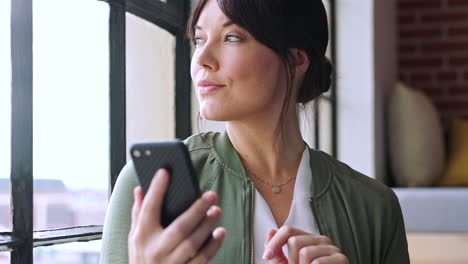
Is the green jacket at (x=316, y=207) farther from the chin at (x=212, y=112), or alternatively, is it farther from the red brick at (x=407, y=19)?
the red brick at (x=407, y=19)

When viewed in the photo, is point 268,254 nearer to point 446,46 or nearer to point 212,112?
point 212,112

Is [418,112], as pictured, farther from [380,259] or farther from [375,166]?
[380,259]

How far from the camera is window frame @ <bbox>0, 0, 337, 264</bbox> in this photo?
101 cm

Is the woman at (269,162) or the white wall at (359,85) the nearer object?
the woman at (269,162)

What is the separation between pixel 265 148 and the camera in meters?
1.11

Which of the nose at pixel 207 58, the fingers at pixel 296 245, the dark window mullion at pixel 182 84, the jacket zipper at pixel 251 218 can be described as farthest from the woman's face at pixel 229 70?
the dark window mullion at pixel 182 84

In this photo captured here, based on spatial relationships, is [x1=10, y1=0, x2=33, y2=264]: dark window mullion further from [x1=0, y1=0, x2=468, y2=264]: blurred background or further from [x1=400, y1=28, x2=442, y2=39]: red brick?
[x1=400, y1=28, x2=442, y2=39]: red brick

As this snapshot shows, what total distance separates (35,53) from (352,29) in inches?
87.4

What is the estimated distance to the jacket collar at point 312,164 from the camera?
108 cm

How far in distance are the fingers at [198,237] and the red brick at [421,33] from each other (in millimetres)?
3302

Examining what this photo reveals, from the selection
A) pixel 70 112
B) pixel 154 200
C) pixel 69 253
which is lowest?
pixel 69 253

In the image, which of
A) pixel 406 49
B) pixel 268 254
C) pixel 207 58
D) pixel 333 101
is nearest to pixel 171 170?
pixel 268 254

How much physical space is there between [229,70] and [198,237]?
0.33m

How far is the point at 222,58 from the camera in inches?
40.3
